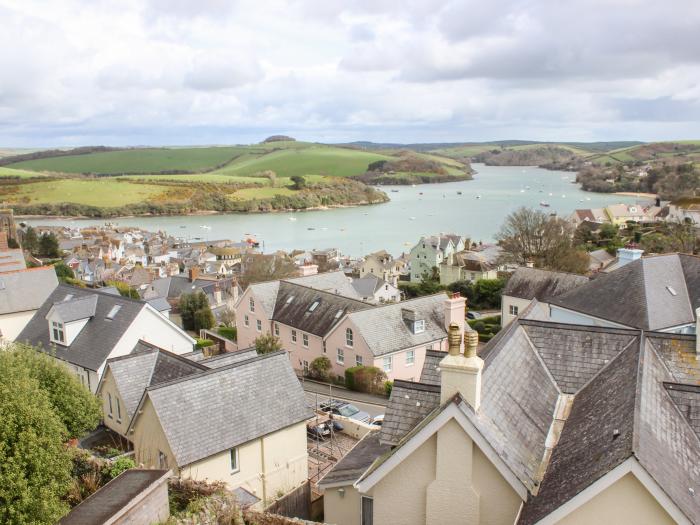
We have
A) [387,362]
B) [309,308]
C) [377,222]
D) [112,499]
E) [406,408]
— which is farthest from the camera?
[377,222]

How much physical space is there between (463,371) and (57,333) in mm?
21495

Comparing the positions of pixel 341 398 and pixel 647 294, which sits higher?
pixel 647 294

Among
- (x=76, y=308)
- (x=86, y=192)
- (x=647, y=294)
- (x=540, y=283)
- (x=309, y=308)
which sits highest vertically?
(x=86, y=192)

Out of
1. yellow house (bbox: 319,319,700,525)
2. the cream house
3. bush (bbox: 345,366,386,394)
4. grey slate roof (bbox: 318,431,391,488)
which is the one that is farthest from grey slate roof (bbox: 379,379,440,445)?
bush (bbox: 345,366,386,394)

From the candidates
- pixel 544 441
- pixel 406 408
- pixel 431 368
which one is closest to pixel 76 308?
pixel 431 368

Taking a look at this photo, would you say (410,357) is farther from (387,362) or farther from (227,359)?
(227,359)

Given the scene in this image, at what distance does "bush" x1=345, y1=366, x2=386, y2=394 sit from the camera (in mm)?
26453

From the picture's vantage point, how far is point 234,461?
49.6 ft

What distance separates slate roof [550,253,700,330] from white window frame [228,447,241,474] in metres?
14.5

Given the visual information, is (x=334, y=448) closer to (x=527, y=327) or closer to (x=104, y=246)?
(x=527, y=327)

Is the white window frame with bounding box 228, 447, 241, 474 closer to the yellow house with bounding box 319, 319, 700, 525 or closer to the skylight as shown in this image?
the yellow house with bounding box 319, 319, 700, 525

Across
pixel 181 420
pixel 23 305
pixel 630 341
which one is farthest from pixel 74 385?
pixel 23 305

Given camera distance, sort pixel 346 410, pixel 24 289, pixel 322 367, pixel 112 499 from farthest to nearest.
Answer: pixel 24 289, pixel 322 367, pixel 346 410, pixel 112 499

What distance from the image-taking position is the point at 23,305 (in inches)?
1188
